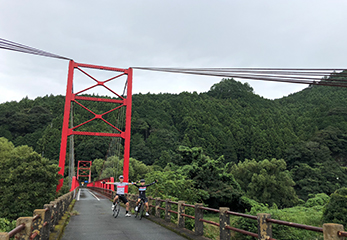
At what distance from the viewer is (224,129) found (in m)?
102

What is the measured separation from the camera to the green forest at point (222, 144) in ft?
74.9

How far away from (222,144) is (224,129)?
1043 centimetres

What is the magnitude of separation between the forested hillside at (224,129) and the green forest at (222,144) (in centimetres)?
33

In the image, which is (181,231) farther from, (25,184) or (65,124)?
(65,124)

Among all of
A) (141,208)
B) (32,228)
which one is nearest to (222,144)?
(141,208)

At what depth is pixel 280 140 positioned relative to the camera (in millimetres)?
85250

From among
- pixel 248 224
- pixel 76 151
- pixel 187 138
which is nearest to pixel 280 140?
pixel 187 138

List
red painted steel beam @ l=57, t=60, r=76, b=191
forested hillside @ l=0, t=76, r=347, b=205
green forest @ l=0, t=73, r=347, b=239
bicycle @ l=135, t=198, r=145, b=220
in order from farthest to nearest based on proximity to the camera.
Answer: forested hillside @ l=0, t=76, r=347, b=205 → green forest @ l=0, t=73, r=347, b=239 → red painted steel beam @ l=57, t=60, r=76, b=191 → bicycle @ l=135, t=198, r=145, b=220

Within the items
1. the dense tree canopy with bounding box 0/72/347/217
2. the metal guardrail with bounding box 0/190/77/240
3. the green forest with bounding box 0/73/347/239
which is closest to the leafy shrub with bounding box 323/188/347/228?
the green forest with bounding box 0/73/347/239

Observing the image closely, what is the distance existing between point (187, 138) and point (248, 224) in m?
76.8

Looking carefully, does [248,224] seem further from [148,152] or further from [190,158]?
[148,152]

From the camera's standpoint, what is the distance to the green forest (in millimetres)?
22844

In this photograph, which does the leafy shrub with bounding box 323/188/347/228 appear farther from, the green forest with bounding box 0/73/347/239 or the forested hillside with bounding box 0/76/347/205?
the forested hillside with bounding box 0/76/347/205

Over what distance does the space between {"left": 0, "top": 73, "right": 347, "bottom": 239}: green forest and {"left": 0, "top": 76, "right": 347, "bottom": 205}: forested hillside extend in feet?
1.09
